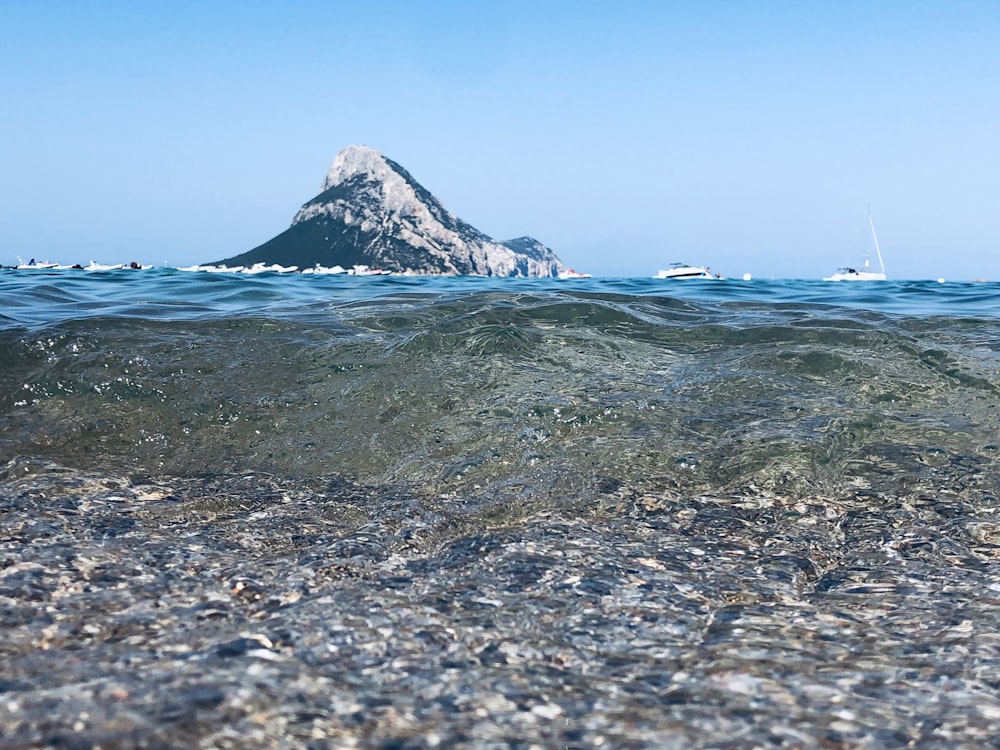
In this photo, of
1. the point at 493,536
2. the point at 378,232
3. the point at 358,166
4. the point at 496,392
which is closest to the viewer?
the point at 493,536

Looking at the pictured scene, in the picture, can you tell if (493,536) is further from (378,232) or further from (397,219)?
(397,219)

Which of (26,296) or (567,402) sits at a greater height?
(26,296)

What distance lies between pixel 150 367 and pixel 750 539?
7939 mm

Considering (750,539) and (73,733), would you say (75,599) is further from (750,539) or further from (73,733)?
(750,539)

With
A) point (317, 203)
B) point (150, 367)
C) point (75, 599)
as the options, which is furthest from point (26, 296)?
point (317, 203)

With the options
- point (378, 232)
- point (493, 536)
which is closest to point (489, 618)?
point (493, 536)

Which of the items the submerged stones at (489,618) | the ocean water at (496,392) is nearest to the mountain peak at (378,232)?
the ocean water at (496,392)

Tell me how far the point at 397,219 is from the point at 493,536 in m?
177

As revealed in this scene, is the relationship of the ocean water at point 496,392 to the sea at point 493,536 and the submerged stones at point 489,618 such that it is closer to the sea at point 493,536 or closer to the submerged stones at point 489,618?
the sea at point 493,536

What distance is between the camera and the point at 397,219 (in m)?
176

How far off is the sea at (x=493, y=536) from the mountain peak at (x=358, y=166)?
611 ft

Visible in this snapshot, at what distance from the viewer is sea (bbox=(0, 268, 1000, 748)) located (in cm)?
320

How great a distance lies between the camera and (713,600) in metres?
4.48

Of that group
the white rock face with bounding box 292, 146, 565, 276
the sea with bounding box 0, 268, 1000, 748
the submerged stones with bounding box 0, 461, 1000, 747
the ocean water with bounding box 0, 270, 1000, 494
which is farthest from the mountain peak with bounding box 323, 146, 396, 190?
the submerged stones with bounding box 0, 461, 1000, 747
